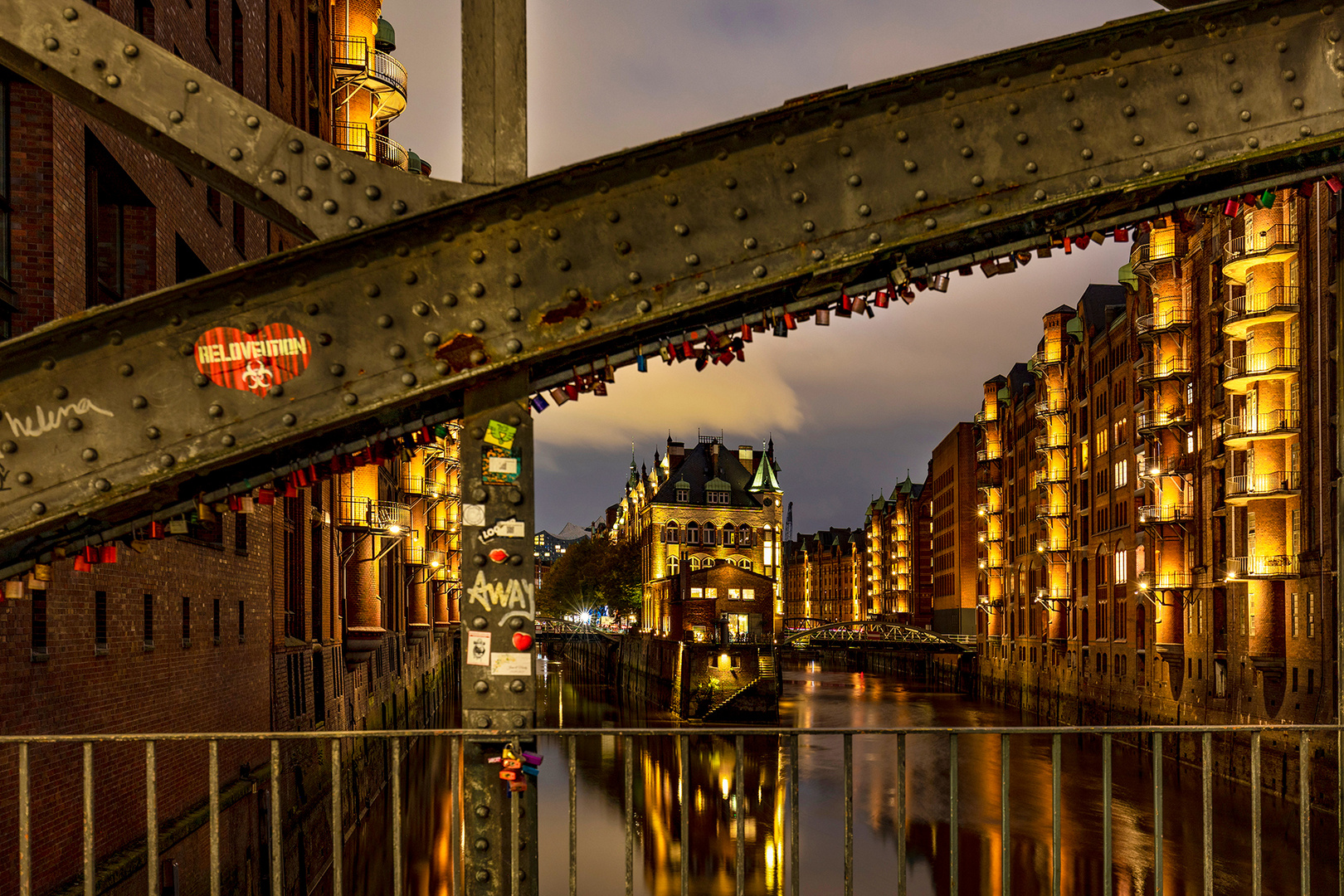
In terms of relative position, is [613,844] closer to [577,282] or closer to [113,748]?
[113,748]

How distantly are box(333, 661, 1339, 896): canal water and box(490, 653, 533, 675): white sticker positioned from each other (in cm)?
1384

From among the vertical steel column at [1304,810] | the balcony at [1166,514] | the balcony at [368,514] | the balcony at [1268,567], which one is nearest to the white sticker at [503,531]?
the vertical steel column at [1304,810]

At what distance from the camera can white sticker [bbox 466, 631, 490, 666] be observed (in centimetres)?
419

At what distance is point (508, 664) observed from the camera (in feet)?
13.8

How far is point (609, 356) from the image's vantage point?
4422 mm

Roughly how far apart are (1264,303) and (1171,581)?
1225 cm

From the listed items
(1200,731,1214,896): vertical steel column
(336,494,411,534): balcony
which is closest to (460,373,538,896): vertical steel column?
(1200,731,1214,896): vertical steel column

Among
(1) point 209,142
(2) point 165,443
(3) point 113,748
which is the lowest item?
(3) point 113,748

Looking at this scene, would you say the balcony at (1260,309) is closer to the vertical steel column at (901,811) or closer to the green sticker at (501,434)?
the vertical steel column at (901,811)

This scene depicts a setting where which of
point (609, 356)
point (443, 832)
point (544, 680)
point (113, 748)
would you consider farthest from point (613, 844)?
point (544, 680)

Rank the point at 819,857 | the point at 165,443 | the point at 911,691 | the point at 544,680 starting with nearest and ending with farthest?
the point at 165,443, the point at 819,857, the point at 911,691, the point at 544,680

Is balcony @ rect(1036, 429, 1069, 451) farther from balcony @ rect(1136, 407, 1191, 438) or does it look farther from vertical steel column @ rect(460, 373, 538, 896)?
vertical steel column @ rect(460, 373, 538, 896)

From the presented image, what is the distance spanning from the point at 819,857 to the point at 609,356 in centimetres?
2914

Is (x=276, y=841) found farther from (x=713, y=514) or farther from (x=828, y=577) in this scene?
(x=828, y=577)
